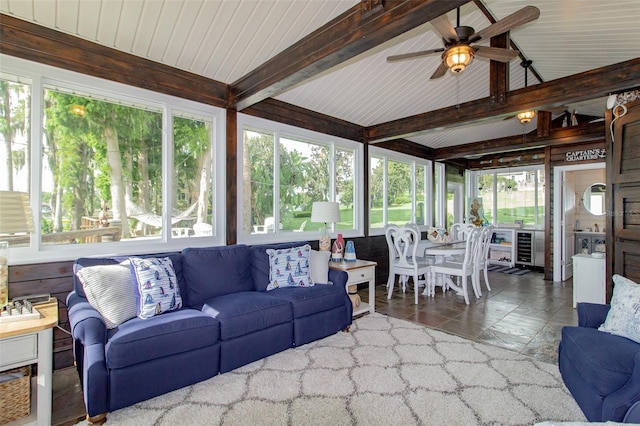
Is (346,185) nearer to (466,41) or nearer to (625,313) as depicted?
(466,41)

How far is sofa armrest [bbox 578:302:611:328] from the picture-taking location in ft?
7.18

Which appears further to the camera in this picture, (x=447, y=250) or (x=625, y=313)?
(x=447, y=250)

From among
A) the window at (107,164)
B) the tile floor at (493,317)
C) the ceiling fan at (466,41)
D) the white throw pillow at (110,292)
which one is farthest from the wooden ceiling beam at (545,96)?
the white throw pillow at (110,292)

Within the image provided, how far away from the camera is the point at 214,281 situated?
2959mm

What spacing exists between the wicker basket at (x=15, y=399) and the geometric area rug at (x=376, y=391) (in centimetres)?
47

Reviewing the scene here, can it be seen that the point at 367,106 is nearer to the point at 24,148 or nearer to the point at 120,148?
the point at 120,148

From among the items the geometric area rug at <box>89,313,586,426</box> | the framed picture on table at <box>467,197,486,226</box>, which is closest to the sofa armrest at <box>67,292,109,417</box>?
the geometric area rug at <box>89,313,586,426</box>

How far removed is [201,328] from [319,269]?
140 centimetres

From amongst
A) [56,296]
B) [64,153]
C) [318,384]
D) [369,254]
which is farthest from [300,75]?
[369,254]

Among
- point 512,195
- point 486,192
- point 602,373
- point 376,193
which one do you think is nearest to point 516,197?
point 512,195

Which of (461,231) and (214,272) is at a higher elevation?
(461,231)

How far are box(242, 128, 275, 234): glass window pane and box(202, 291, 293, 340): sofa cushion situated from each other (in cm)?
126

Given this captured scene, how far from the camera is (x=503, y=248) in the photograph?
300 inches

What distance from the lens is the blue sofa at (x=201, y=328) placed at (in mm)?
1973
